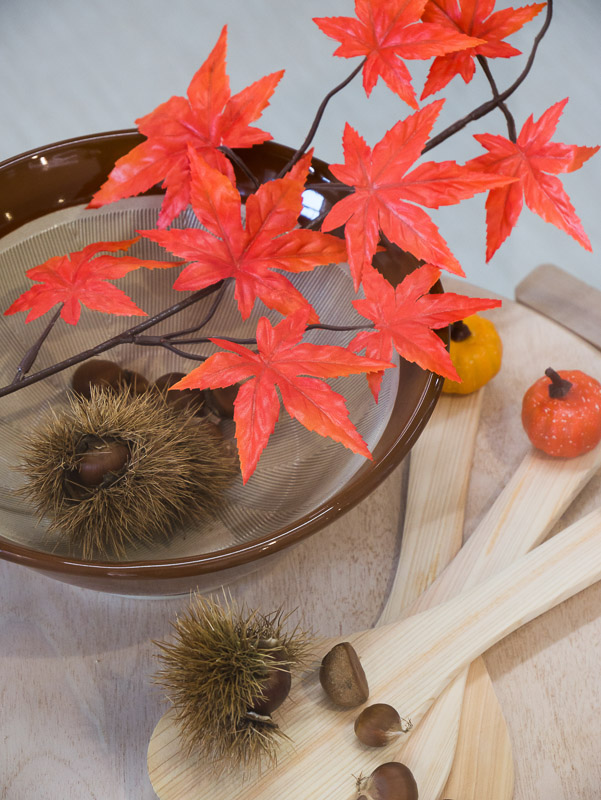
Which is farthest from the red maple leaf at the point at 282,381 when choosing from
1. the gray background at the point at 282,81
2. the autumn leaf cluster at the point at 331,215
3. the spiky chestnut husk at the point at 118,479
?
the gray background at the point at 282,81

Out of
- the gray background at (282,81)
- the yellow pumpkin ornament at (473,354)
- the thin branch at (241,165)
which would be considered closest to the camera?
the thin branch at (241,165)

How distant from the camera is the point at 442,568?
2.01 ft

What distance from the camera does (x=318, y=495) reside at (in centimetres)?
51

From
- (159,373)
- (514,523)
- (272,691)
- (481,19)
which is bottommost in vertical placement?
(514,523)

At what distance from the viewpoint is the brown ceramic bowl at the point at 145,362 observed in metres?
0.51

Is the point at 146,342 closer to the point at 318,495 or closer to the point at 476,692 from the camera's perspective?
the point at 318,495

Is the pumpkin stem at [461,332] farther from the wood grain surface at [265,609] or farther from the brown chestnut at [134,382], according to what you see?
Answer: the brown chestnut at [134,382]

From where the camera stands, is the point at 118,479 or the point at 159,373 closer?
the point at 118,479

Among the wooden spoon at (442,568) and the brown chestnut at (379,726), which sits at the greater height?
the brown chestnut at (379,726)

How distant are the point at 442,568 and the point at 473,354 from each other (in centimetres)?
19

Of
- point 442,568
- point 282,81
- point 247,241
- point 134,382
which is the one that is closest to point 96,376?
point 134,382

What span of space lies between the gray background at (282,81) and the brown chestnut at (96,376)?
20.2 inches

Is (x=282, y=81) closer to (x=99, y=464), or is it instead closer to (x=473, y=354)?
(x=473, y=354)

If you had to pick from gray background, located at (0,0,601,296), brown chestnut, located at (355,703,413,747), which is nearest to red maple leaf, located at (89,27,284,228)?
brown chestnut, located at (355,703,413,747)
